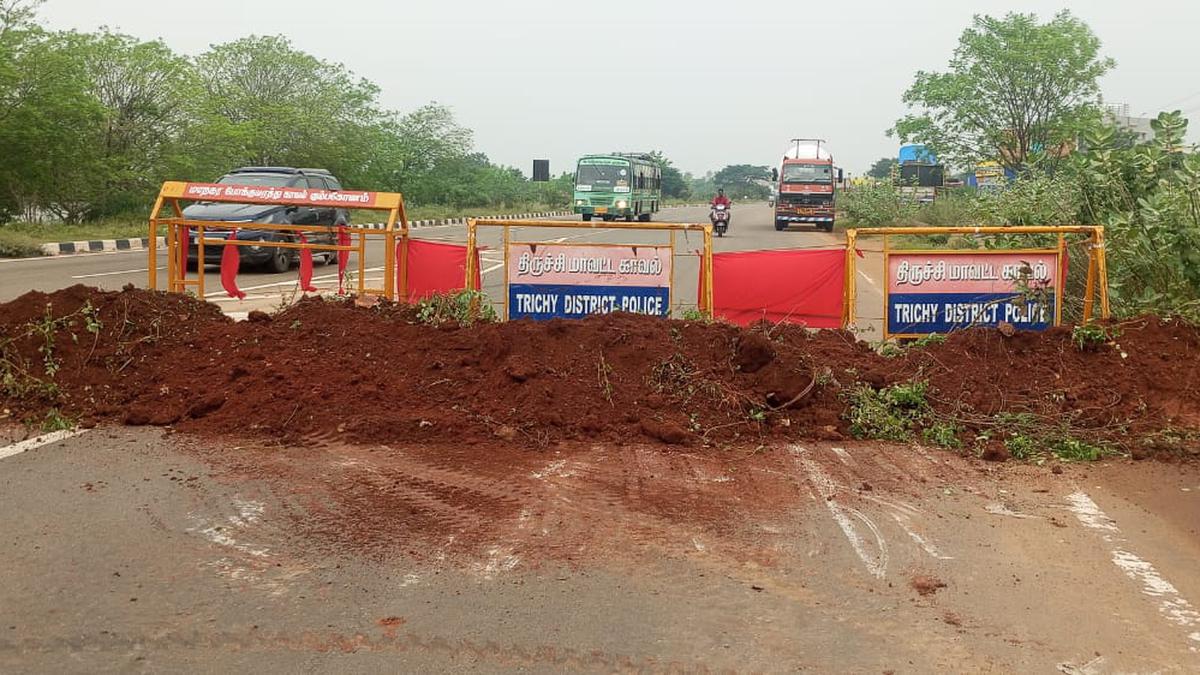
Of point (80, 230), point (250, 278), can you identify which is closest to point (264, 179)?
point (250, 278)

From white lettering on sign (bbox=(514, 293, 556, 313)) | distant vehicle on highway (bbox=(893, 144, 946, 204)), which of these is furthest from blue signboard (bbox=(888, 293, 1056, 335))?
distant vehicle on highway (bbox=(893, 144, 946, 204))

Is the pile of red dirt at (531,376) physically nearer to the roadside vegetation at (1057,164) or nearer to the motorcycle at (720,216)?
the roadside vegetation at (1057,164)

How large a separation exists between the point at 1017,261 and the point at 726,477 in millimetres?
4655

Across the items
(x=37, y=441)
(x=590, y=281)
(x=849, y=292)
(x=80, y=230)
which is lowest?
(x=37, y=441)

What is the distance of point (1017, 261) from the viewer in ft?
28.7

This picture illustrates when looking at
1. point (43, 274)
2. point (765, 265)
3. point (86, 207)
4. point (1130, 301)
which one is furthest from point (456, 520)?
point (86, 207)

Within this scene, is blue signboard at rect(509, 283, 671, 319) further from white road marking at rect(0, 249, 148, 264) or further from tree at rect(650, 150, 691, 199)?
tree at rect(650, 150, 691, 199)

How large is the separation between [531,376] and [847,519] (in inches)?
107

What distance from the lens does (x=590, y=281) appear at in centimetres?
921

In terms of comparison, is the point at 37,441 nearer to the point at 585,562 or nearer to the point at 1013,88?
the point at 585,562

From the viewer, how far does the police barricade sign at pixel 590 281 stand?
9203 millimetres

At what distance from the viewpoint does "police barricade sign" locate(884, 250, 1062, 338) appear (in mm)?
8680

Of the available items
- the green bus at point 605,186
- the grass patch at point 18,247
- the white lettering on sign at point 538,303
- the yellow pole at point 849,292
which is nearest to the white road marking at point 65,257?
the grass patch at point 18,247

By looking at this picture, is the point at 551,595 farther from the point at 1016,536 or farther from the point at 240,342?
the point at 240,342
